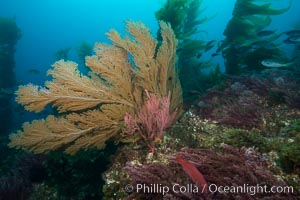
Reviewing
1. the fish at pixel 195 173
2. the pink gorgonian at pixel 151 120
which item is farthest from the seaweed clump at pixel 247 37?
the fish at pixel 195 173

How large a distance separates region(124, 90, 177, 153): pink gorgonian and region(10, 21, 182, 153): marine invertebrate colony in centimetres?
30

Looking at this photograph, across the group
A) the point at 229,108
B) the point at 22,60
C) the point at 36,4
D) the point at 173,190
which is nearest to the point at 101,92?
the point at 173,190

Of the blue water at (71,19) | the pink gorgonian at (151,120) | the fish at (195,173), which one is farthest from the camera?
the blue water at (71,19)

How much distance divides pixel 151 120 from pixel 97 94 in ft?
3.22

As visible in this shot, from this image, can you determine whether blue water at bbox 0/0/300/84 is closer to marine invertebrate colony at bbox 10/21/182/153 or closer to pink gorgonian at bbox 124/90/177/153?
marine invertebrate colony at bbox 10/21/182/153

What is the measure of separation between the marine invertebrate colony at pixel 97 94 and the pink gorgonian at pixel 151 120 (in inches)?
11.8

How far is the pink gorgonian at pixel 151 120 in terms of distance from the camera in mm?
3562

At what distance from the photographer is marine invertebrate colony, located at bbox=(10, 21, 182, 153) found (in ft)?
12.3

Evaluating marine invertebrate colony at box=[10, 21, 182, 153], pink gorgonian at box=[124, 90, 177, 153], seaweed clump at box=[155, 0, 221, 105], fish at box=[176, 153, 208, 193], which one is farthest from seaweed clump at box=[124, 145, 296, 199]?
seaweed clump at box=[155, 0, 221, 105]

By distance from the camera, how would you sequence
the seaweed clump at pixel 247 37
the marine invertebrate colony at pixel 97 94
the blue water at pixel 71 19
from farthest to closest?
the blue water at pixel 71 19 < the seaweed clump at pixel 247 37 < the marine invertebrate colony at pixel 97 94

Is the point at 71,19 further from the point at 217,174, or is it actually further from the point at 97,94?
the point at 217,174

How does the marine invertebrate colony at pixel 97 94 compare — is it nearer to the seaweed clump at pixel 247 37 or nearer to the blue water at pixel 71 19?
the seaweed clump at pixel 247 37

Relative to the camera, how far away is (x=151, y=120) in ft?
11.9

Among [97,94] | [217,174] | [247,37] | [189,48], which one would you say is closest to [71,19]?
[189,48]
